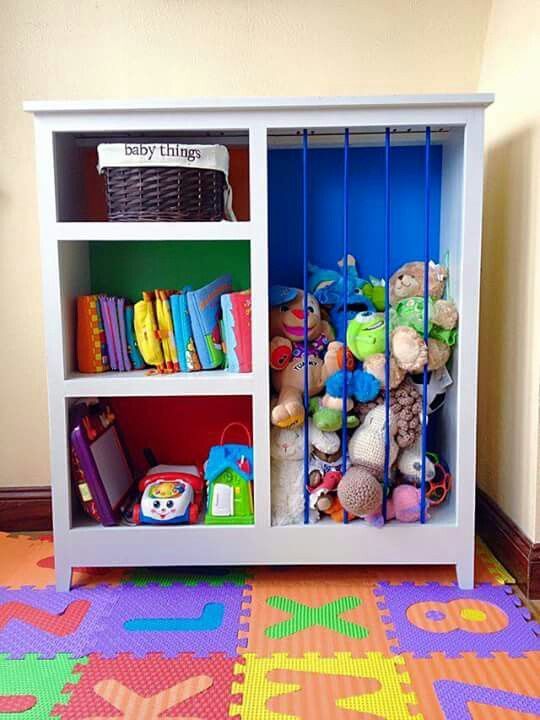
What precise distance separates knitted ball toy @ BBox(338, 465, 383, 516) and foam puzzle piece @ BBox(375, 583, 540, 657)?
211mm

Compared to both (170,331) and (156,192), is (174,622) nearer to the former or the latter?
(170,331)

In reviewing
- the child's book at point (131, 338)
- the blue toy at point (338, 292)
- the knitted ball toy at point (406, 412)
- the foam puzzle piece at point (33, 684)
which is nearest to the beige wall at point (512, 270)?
the knitted ball toy at point (406, 412)

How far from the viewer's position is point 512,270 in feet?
5.68

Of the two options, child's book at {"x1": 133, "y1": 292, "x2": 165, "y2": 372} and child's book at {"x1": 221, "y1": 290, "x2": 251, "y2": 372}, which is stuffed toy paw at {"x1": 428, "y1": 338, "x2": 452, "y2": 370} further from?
child's book at {"x1": 133, "y1": 292, "x2": 165, "y2": 372}

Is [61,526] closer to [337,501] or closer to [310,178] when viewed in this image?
[337,501]

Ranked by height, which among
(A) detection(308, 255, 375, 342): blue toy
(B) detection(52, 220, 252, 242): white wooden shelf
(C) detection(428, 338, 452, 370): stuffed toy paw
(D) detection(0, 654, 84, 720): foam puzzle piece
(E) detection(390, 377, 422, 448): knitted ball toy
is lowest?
(D) detection(0, 654, 84, 720): foam puzzle piece

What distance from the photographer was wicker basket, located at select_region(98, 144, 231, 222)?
1571 mm

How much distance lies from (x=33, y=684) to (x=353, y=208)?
1394 millimetres

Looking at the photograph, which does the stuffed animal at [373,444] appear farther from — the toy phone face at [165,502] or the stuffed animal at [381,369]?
the toy phone face at [165,502]

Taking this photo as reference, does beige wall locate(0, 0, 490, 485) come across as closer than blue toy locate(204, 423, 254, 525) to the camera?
No

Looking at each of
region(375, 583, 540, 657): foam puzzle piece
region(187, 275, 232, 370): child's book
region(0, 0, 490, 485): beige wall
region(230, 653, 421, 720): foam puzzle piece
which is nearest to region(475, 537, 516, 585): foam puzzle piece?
region(375, 583, 540, 657): foam puzzle piece

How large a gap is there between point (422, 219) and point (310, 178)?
34cm

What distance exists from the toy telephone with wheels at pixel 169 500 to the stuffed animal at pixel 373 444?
0.42 meters

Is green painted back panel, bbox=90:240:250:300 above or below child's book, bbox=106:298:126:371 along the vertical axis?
above
